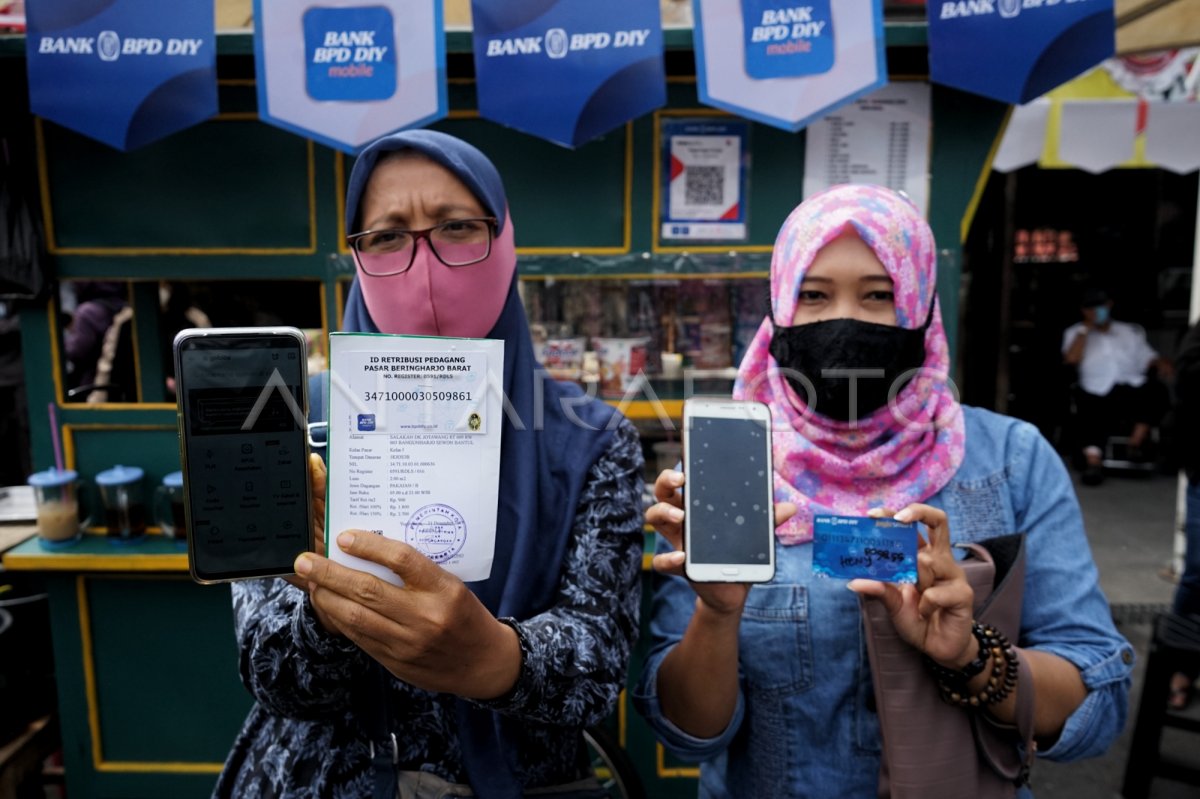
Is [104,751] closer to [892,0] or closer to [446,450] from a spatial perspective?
[446,450]

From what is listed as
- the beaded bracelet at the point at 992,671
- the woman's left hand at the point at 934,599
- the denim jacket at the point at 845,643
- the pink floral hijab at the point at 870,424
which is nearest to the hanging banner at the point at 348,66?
the pink floral hijab at the point at 870,424

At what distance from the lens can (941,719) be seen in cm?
125

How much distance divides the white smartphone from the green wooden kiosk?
1906 millimetres

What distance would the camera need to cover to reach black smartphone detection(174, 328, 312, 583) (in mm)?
959

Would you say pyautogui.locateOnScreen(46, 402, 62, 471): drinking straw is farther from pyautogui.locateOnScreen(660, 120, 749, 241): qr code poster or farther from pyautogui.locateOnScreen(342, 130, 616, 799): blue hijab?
pyautogui.locateOnScreen(660, 120, 749, 241): qr code poster

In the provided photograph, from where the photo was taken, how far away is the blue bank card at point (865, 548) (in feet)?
3.82

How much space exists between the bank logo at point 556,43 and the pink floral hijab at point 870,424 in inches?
54.4

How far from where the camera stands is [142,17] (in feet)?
A: 8.14

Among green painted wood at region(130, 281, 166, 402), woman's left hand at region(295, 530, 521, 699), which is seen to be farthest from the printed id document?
green painted wood at region(130, 281, 166, 402)

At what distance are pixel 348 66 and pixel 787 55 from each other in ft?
4.92

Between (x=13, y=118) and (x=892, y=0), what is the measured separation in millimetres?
4018

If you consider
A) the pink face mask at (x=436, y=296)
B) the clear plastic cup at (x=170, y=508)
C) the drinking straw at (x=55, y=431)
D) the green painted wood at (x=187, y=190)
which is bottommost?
the clear plastic cup at (x=170, y=508)

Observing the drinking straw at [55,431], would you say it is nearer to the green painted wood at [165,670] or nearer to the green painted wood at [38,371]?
the green painted wood at [38,371]

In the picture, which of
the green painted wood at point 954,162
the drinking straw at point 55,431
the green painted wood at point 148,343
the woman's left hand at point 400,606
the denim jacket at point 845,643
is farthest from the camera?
the green painted wood at point 148,343
